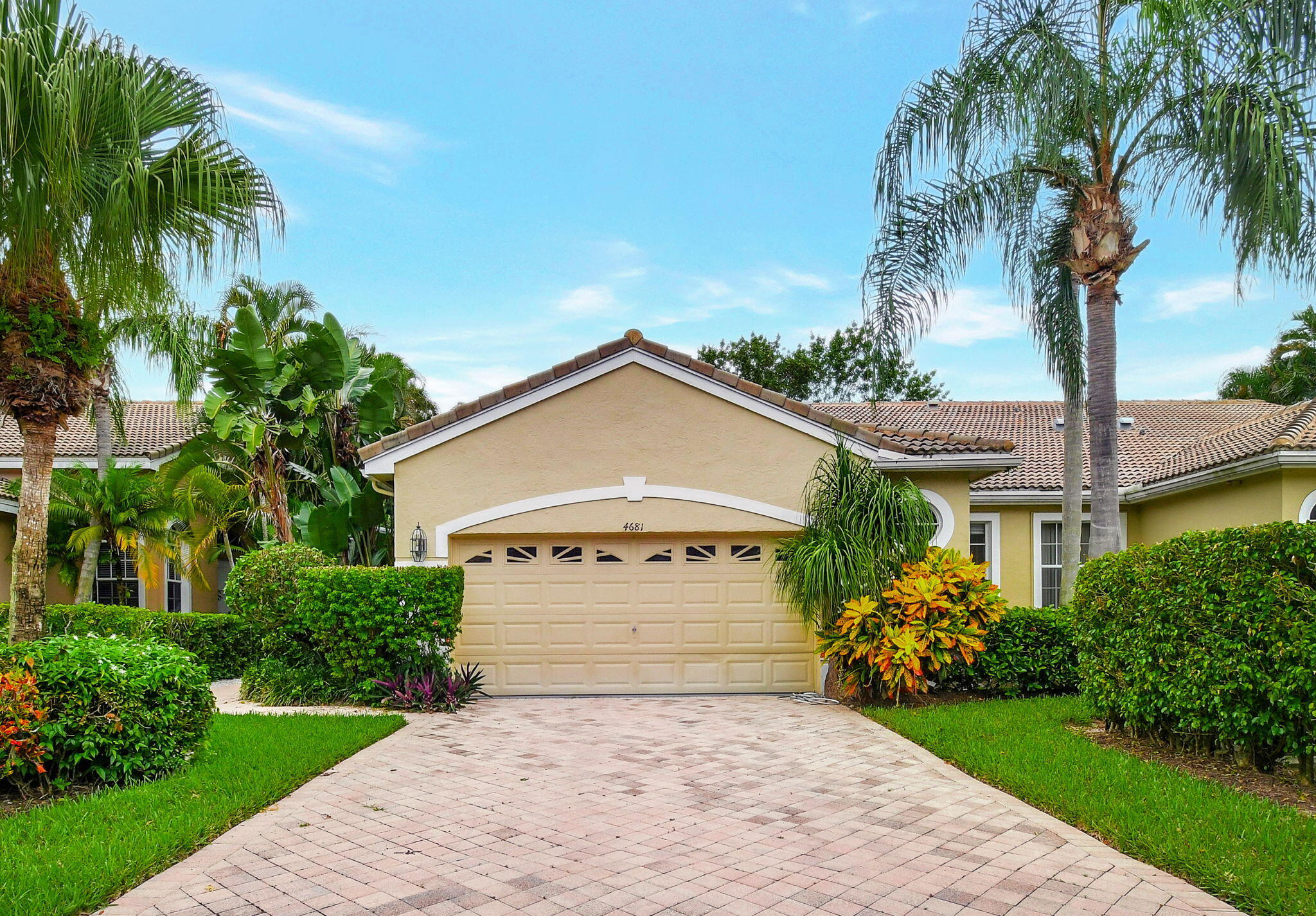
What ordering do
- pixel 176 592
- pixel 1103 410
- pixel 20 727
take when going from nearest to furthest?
pixel 20 727, pixel 1103 410, pixel 176 592

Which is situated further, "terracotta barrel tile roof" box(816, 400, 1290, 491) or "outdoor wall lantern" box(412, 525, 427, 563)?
"terracotta barrel tile roof" box(816, 400, 1290, 491)

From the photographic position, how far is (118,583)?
62.1ft

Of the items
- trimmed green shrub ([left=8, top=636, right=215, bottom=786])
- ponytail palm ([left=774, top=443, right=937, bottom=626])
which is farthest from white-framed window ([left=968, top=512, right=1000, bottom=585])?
trimmed green shrub ([left=8, top=636, right=215, bottom=786])

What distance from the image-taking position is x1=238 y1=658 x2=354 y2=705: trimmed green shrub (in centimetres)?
1166

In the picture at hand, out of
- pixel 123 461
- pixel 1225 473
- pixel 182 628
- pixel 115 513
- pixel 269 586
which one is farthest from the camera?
pixel 123 461

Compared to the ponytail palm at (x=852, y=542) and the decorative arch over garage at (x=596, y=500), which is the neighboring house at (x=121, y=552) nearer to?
the decorative arch over garage at (x=596, y=500)

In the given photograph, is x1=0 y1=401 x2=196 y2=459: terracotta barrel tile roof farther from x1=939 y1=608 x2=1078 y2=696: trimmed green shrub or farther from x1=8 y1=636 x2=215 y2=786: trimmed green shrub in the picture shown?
x1=939 y1=608 x2=1078 y2=696: trimmed green shrub

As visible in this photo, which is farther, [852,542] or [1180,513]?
[1180,513]

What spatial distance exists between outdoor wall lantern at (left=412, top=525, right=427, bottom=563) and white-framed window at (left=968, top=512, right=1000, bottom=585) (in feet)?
33.6

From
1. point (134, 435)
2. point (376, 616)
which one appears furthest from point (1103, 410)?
point (134, 435)

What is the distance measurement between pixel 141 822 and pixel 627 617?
25.2 feet

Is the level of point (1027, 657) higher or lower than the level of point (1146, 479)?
lower

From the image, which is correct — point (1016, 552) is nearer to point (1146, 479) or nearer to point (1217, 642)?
point (1146, 479)

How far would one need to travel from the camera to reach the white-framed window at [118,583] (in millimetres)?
Result: 18562
